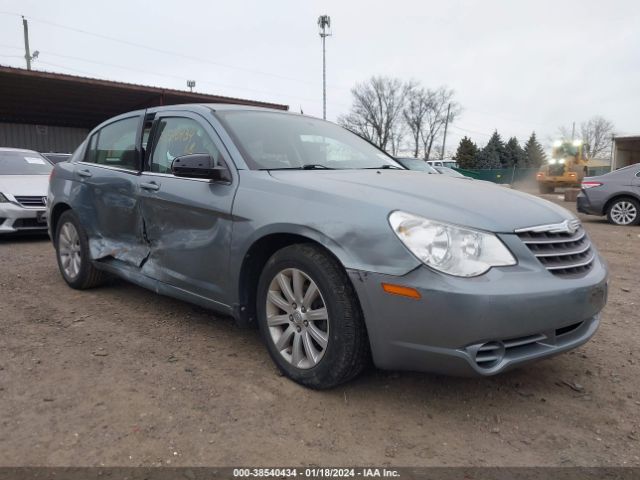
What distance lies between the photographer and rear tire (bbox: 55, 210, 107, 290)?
431cm

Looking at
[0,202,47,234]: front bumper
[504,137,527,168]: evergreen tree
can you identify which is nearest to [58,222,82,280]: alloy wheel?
[0,202,47,234]: front bumper

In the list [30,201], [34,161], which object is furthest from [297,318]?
[34,161]

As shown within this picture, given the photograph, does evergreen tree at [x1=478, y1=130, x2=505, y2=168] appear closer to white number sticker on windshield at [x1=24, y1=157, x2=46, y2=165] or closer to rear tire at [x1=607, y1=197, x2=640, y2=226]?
rear tire at [x1=607, y1=197, x2=640, y2=226]

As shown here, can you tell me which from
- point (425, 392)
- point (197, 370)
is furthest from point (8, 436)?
point (425, 392)

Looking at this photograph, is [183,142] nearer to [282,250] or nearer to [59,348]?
[282,250]

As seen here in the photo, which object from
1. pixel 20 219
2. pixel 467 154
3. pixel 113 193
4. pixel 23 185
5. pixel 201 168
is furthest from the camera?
pixel 467 154

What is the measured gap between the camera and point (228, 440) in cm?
221

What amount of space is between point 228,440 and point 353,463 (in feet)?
1.83

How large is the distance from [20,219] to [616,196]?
1060 cm

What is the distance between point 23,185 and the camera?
7.30m

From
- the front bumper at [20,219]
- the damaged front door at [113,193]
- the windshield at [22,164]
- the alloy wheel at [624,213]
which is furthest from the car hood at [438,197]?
the alloy wheel at [624,213]

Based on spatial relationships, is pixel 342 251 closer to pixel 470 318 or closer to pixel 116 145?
pixel 470 318

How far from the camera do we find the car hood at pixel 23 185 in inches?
281

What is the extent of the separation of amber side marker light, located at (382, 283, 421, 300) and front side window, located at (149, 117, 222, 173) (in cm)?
155
